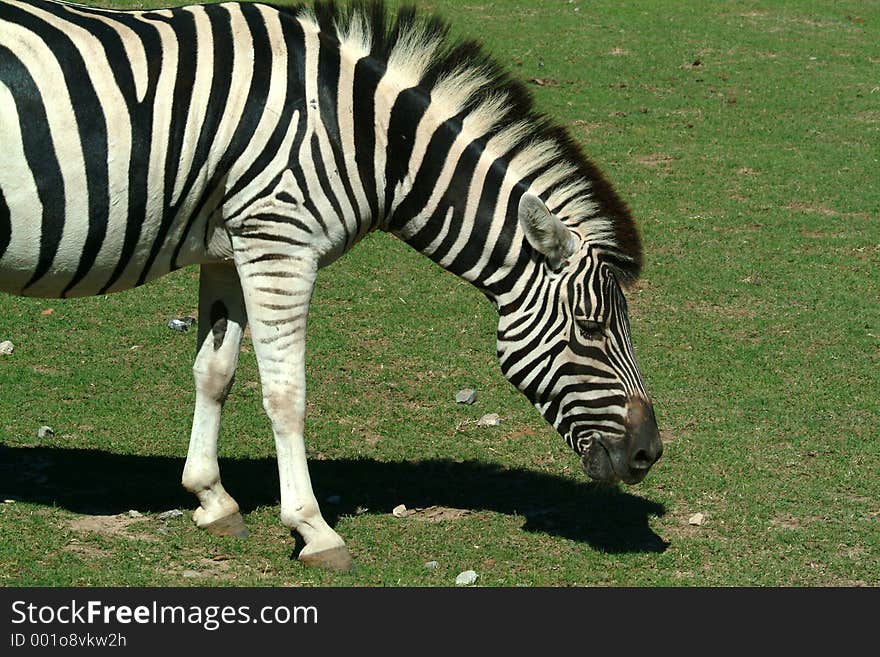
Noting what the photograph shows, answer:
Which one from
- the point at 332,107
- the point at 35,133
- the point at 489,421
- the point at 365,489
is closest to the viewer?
the point at 35,133

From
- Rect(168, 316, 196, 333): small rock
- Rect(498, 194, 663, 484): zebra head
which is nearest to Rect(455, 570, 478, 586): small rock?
Rect(498, 194, 663, 484): zebra head

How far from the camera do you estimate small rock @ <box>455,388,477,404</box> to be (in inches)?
382

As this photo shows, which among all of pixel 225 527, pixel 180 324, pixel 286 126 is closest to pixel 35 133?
pixel 286 126

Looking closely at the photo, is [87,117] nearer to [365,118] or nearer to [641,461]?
[365,118]

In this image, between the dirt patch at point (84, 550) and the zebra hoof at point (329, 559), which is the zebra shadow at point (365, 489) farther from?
the zebra hoof at point (329, 559)

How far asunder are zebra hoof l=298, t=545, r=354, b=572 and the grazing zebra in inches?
0.7

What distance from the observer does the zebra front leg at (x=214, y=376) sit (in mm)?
7559

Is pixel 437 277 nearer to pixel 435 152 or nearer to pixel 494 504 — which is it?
pixel 494 504

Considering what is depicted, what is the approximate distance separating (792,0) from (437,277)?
1335 centimetres

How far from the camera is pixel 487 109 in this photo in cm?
716

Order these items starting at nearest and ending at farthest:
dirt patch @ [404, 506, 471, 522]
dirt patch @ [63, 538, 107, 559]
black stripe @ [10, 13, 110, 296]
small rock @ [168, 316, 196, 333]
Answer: black stripe @ [10, 13, 110, 296], dirt patch @ [63, 538, 107, 559], dirt patch @ [404, 506, 471, 522], small rock @ [168, 316, 196, 333]

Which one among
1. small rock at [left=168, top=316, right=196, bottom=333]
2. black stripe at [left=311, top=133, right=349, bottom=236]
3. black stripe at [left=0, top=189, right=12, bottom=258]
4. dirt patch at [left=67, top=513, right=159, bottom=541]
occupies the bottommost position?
small rock at [left=168, top=316, right=196, bottom=333]

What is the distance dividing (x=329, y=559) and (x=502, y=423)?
269 centimetres

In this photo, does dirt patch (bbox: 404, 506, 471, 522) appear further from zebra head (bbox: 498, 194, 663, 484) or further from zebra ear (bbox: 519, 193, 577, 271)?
zebra ear (bbox: 519, 193, 577, 271)
